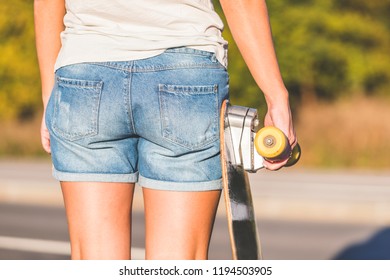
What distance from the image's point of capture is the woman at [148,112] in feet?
7.14

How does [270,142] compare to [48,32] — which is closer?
[270,142]

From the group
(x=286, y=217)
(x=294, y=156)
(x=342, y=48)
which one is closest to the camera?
(x=294, y=156)

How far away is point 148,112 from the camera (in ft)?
7.12

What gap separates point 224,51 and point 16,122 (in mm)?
18065

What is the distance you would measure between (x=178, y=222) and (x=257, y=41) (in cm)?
50

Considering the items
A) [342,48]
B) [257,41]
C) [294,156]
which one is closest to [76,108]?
[257,41]

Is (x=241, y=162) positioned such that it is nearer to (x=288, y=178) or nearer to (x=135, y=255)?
(x=135, y=255)

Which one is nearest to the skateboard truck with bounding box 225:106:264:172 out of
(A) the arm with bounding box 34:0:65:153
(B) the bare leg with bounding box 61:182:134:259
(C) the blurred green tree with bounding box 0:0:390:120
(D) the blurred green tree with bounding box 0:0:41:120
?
(B) the bare leg with bounding box 61:182:134:259

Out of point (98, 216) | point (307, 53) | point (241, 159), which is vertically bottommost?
point (307, 53)

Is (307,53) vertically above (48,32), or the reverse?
(48,32)

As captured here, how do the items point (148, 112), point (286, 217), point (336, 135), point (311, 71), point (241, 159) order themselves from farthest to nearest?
point (311, 71) < point (336, 135) < point (286, 217) < point (241, 159) < point (148, 112)

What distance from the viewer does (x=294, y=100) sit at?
2089 centimetres

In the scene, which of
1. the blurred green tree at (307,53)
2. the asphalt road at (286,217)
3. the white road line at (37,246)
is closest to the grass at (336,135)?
the blurred green tree at (307,53)

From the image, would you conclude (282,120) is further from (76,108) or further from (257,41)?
(76,108)
